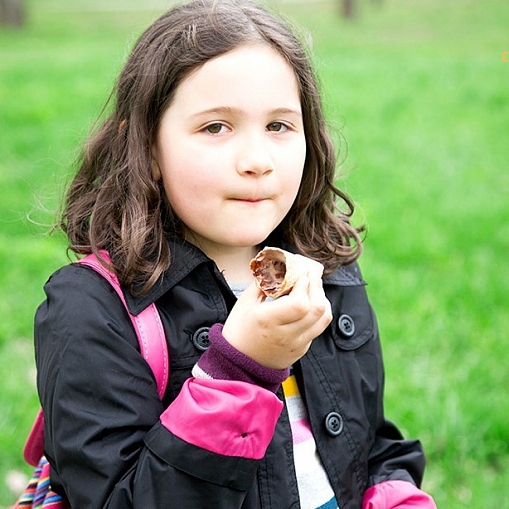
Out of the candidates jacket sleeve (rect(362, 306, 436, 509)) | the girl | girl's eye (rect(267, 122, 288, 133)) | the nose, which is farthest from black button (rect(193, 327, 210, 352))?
jacket sleeve (rect(362, 306, 436, 509))

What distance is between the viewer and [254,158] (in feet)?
5.47

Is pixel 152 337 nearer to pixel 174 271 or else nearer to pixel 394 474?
pixel 174 271

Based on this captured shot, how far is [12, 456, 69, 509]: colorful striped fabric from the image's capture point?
1.79m

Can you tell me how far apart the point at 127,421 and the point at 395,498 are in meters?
0.72

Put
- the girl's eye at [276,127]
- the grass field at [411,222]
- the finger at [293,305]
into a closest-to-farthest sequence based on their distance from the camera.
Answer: the finger at [293,305] < the girl's eye at [276,127] < the grass field at [411,222]

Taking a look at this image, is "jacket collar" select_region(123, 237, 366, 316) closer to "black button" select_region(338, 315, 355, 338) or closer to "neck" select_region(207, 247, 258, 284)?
"neck" select_region(207, 247, 258, 284)

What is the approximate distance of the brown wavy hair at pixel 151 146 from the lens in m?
1.74

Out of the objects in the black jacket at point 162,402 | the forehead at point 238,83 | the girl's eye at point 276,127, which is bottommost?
the black jacket at point 162,402

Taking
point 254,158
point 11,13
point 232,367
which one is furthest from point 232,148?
point 11,13

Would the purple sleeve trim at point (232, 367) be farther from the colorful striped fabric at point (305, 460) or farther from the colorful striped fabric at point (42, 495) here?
the colorful striped fabric at point (42, 495)

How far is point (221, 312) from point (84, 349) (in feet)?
1.01

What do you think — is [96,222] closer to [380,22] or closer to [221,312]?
[221,312]

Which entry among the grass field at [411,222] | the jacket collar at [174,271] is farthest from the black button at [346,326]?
the grass field at [411,222]

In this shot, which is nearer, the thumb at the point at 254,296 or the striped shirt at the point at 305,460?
the thumb at the point at 254,296
